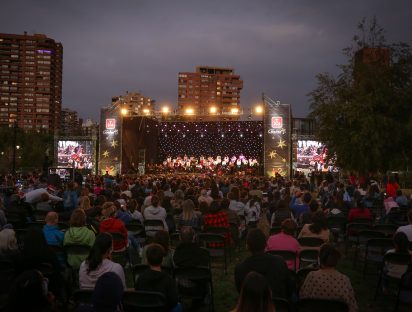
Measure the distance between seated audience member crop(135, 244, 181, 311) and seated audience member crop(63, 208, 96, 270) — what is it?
7.20 ft

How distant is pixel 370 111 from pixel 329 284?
45.2ft

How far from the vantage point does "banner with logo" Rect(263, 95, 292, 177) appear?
29.8 metres

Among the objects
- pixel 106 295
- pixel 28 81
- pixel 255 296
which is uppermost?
pixel 28 81

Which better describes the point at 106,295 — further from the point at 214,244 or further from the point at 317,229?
the point at 214,244

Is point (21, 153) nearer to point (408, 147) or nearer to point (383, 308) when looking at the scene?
point (408, 147)

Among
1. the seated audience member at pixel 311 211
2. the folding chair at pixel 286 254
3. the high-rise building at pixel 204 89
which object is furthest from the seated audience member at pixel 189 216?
the high-rise building at pixel 204 89

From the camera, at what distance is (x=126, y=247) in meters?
7.48

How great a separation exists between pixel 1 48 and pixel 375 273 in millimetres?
138613

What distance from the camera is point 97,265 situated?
4559mm

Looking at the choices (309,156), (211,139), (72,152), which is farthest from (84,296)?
(211,139)

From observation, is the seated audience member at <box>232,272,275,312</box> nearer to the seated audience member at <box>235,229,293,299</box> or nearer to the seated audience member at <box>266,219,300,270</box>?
the seated audience member at <box>235,229,293,299</box>

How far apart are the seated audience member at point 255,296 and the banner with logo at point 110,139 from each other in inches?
1202

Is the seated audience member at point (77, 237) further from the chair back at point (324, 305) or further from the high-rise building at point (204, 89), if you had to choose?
the high-rise building at point (204, 89)

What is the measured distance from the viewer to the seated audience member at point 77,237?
616 cm
